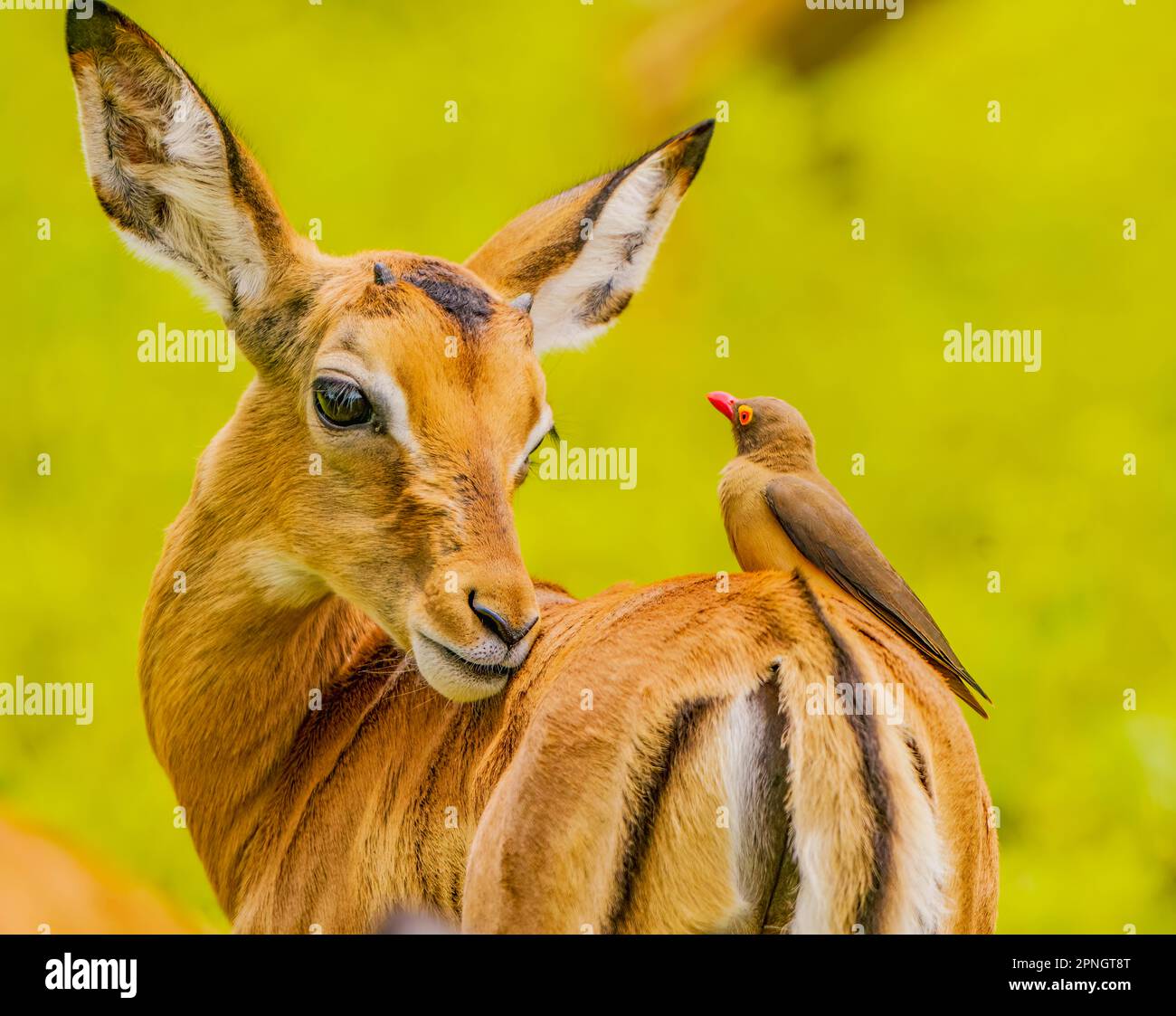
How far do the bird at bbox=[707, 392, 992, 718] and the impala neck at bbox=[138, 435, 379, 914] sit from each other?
56.0 inches

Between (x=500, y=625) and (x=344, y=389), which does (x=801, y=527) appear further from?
(x=344, y=389)

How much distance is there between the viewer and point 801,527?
13.9 ft

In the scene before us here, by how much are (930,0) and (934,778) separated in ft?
26.7

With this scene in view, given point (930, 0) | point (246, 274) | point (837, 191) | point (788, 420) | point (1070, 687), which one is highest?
point (930, 0)

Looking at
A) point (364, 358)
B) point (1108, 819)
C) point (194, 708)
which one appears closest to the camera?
point (364, 358)

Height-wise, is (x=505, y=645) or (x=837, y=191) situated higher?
(x=837, y=191)

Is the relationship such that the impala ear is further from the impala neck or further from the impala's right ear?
the impala neck

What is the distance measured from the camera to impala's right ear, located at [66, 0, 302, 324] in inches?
172

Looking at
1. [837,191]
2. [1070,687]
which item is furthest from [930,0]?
[1070,687]

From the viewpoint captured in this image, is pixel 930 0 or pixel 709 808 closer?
pixel 709 808

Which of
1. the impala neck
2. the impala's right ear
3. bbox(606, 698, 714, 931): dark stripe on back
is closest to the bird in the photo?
bbox(606, 698, 714, 931): dark stripe on back

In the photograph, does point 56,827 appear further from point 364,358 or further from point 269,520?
point 364,358

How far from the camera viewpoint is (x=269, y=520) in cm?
451

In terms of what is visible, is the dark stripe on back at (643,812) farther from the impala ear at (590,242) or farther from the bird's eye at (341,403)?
the impala ear at (590,242)
